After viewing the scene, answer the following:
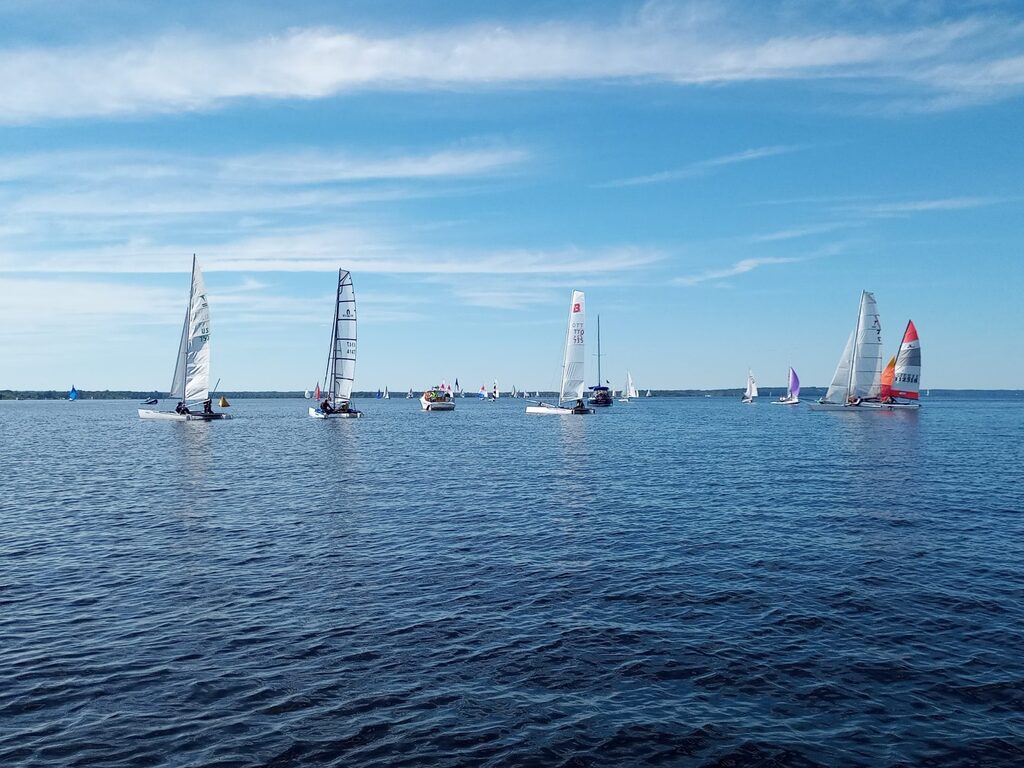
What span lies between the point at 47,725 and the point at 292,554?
478 inches

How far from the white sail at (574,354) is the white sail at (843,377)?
51531 millimetres

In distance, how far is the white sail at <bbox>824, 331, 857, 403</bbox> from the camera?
422 ft

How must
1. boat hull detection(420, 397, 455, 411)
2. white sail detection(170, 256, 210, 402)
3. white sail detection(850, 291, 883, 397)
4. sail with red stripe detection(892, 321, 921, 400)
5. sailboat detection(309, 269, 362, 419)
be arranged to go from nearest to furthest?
white sail detection(170, 256, 210, 402), sailboat detection(309, 269, 362, 419), white sail detection(850, 291, 883, 397), sail with red stripe detection(892, 321, 921, 400), boat hull detection(420, 397, 455, 411)

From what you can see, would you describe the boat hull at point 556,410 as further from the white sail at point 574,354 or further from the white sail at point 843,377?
the white sail at point 843,377

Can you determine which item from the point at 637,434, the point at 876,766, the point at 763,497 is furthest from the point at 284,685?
the point at 637,434

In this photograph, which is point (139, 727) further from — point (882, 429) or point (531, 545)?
point (882, 429)

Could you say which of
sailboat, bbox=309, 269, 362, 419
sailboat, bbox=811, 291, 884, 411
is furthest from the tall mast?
sailboat, bbox=309, 269, 362, 419

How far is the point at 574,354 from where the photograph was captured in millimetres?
117188

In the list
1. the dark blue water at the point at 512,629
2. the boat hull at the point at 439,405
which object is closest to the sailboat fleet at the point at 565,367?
the boat hull at the point at 439,405

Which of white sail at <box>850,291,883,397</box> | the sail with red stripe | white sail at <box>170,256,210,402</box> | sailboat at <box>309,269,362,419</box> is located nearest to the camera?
white sail at <box>170,256,210,402</box>

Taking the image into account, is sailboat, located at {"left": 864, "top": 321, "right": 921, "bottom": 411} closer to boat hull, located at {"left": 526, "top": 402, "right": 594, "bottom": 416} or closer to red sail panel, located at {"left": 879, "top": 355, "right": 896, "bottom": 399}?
red sail panel, located at {"left": 879, "top": 355, "right": 896, "bottom": 399}

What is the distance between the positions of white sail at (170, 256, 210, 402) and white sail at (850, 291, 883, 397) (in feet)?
353

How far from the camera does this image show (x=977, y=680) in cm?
1330

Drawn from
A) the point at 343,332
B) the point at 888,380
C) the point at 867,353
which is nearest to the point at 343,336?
the point at 343,332
